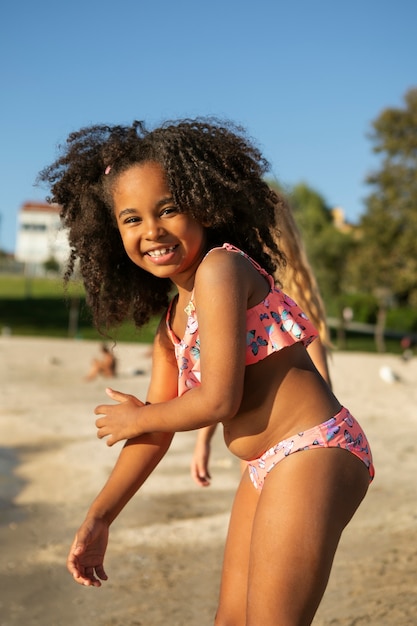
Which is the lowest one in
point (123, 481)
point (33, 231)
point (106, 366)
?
point (33, 231)

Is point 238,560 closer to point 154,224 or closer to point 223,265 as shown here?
point 223,265

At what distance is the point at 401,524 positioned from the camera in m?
5.86

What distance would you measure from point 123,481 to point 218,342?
2.24 ft

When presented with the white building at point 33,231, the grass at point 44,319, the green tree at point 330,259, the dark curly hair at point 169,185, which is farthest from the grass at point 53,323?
the white building at point 33,231

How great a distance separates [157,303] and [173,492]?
4453 millimetres

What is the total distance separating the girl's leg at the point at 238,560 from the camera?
107 inches

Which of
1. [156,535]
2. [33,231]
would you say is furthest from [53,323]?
[33,231]

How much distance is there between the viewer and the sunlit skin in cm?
229

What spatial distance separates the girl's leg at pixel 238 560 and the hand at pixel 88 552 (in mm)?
406

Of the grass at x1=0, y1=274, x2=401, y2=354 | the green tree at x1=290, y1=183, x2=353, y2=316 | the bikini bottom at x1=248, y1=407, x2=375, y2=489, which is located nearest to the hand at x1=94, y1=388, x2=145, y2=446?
the bikini bottom at x1=248, y1=407, x2=375, y2=489

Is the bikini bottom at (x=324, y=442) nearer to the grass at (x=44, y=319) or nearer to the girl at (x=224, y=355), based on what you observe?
the girl at (x=224, y=355)

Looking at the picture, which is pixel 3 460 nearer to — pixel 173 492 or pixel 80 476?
pixel 80 476

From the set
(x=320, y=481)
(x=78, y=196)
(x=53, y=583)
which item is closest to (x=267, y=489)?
(x=320, y=481)

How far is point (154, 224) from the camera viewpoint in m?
2.54
